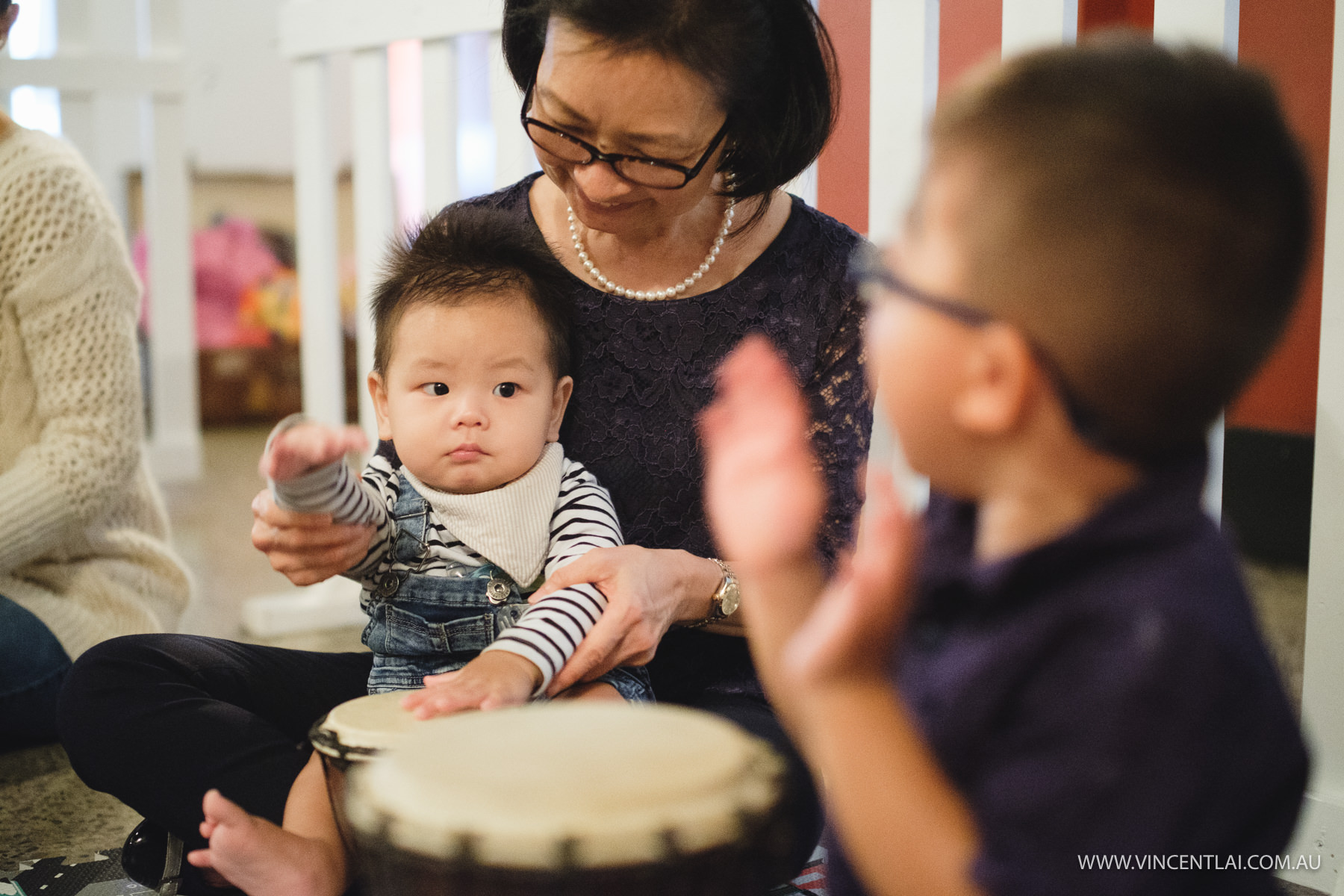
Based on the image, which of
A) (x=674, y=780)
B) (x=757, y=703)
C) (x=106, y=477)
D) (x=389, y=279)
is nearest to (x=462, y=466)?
(x=389, y=279)

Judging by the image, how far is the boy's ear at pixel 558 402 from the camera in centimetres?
126

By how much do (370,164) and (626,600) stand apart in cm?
165

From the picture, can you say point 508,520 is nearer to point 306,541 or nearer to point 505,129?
point 306,541

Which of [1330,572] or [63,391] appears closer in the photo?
[1330,572]

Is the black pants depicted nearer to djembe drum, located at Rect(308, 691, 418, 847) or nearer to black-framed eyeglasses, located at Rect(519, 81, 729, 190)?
djembe drum, located at Rect(308, 691, 418, 847)

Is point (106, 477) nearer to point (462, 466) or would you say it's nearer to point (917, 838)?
point (462, 466)

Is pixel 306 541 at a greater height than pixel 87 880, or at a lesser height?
greater

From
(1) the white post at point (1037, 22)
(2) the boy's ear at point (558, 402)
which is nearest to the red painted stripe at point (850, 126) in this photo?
(1) the white post at point (1037, 22)

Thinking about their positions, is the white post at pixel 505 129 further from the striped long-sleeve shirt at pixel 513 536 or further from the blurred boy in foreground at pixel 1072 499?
the blurred boy in foreground at pixel 1072 499

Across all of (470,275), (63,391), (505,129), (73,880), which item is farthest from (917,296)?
(505,129)

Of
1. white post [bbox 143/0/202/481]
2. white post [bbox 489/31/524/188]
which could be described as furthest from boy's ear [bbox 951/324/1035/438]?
white post [bbox 143/0/202/481]

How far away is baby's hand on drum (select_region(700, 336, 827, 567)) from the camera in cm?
58

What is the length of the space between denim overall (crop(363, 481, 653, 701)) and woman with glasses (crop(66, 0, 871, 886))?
0.07 m

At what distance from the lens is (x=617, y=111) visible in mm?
1110
